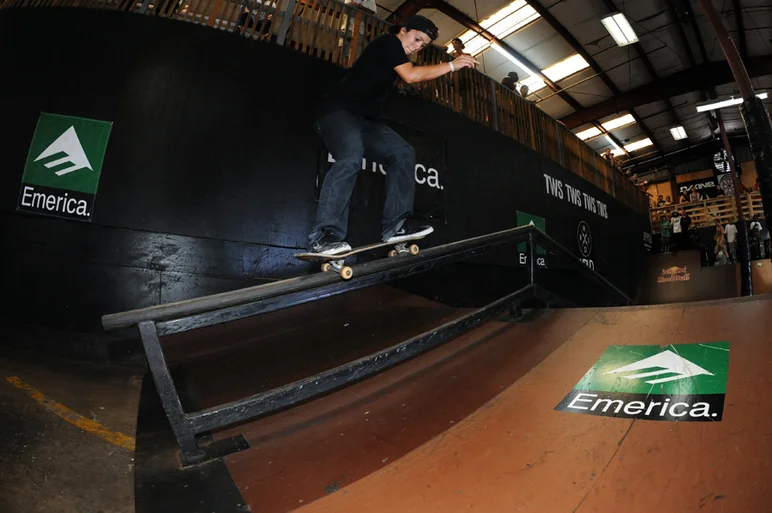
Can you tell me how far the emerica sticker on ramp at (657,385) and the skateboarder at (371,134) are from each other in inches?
57.8

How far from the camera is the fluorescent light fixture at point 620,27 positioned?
8797 millimetres

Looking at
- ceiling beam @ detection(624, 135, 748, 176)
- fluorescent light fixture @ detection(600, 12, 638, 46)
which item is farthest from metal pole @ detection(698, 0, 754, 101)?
ceiling beam @ detection(624, 135, 748, 176)

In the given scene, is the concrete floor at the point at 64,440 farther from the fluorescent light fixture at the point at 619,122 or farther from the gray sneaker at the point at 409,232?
the fluorescent light fixture at the point at 619,122

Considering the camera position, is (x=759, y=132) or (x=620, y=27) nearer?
(x=759, y=132)

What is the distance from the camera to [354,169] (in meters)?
2.65

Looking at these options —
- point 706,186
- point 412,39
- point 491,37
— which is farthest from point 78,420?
point 706,186

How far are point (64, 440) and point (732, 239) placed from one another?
15.7 m

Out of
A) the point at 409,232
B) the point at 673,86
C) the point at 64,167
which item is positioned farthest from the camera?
the point at 673,86

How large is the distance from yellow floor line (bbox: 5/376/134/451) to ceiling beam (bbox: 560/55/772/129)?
Result: 1659 cm

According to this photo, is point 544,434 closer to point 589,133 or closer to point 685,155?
point 589,133

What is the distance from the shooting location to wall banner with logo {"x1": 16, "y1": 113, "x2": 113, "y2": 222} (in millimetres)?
3312

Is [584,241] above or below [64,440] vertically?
above

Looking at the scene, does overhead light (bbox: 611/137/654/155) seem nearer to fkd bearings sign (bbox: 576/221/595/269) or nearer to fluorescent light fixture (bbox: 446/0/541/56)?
fluorescent light fixture (bbox: 446/0/541/56)

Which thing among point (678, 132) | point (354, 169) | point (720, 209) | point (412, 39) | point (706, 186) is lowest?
point (354, 169)
